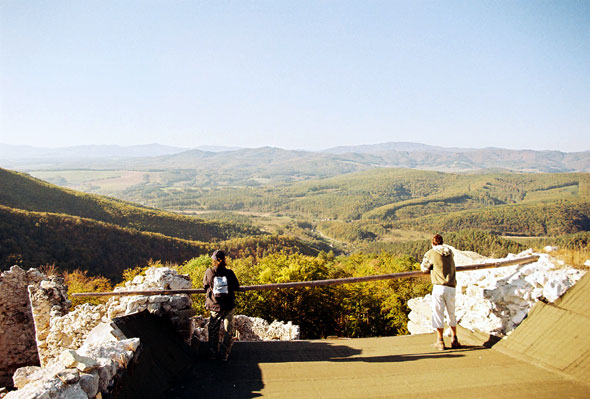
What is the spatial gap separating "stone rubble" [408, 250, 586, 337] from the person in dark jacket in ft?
14.0

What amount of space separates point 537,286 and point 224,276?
5.33 m

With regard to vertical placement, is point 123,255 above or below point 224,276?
below

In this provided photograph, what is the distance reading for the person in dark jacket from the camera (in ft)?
18.5

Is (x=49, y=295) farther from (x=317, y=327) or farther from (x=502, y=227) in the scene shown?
(x=502, y=227)

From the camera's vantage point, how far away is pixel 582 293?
18.2 feet

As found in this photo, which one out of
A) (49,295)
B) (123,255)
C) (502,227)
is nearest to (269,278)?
(49,295)

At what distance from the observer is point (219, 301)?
18.8 ft

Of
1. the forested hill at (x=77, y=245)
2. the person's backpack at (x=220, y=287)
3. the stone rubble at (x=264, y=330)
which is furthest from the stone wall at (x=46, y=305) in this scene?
the forested hill at (x=77, y=245)

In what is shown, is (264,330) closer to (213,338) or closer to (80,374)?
(213,338)

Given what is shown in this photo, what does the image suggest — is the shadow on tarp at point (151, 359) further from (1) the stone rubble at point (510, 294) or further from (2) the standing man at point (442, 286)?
(1) the stone rubble at point (510, 294)

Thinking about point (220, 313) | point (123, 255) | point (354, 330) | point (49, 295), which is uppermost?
point (220, 313)

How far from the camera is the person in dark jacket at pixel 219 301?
18.5 ft

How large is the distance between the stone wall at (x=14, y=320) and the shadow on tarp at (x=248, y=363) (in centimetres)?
642

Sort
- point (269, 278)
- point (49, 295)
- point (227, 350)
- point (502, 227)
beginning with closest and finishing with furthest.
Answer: point (227, 350), point (49, 295), point (269, 278), point (502, 227)
